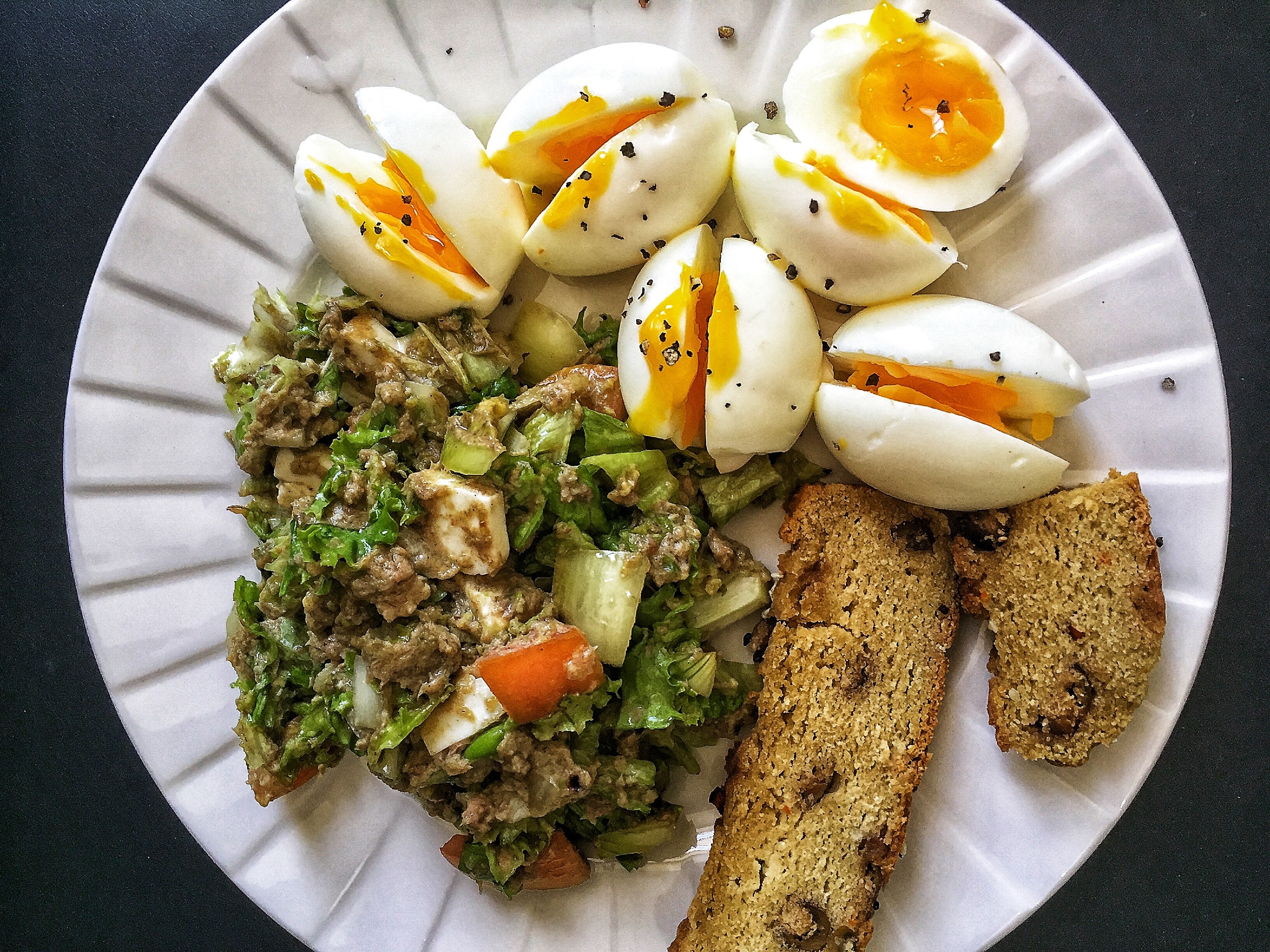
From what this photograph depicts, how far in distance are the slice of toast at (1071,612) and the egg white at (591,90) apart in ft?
4.27

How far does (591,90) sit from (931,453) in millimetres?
1166

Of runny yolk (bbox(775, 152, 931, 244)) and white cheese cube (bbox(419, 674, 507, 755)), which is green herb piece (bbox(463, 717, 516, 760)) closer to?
white cheese cube (bbox(419, 674, 507, 755))

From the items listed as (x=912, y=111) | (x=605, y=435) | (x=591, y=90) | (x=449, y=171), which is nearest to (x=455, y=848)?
(x=605, y=435)

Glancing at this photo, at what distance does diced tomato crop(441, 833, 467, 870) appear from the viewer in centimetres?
216

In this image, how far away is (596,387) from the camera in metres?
2.09

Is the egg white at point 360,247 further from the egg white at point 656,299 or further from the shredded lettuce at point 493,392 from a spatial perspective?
the egg white at point 656,299

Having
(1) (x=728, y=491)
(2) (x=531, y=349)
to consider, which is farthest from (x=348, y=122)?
(1) (x=728, y=491)

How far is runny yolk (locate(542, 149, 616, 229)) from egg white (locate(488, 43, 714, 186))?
107 mm

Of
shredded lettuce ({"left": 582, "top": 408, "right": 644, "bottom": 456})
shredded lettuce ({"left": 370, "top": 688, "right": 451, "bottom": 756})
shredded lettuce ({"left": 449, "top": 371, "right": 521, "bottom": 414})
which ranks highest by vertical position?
shredded lettuce ({"left": 449, "top": 371, "right": 521, "bottom": 414})

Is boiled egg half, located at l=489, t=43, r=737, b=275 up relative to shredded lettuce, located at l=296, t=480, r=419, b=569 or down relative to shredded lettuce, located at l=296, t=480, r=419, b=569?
up

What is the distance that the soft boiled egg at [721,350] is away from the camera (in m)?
1.88

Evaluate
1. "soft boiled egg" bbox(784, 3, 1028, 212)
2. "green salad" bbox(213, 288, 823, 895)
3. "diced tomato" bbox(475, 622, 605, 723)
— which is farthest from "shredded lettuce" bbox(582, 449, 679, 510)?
"soft boiled egg" bbox(784, 3, 1028, 212)

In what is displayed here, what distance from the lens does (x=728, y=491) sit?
2.08 metres

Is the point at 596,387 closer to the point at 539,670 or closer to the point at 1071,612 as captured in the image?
the point at 539,670
